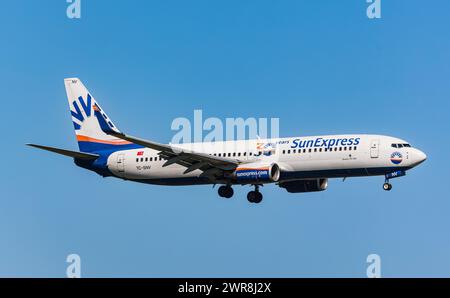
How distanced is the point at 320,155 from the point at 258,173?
4.99m

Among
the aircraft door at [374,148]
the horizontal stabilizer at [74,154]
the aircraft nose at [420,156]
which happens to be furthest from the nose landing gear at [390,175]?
the horizontal stabilizer at [74,154]

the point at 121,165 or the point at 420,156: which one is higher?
the point at 121,165

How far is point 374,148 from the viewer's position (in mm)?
83688

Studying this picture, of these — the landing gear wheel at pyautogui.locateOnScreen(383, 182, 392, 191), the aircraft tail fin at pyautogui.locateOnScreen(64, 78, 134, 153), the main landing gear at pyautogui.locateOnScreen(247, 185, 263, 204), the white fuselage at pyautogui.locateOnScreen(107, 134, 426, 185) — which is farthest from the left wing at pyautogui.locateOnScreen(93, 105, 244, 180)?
the landing gear wheel at pyautogui.locateOnScreen(383, 182, 392, 191)

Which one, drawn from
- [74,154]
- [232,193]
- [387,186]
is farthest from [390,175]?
[74,154]

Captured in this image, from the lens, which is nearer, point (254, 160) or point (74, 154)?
point (254, 160)

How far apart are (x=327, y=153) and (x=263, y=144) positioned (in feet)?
19.7

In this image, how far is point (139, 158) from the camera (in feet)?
303

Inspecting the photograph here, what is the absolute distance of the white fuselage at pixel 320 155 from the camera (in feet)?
274

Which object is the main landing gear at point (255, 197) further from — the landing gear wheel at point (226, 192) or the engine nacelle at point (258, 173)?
the engine nacelle at point (258, 173)

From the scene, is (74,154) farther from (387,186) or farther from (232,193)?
(387,186)

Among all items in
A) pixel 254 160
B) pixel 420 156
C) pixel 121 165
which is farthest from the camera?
pixel 121 165
